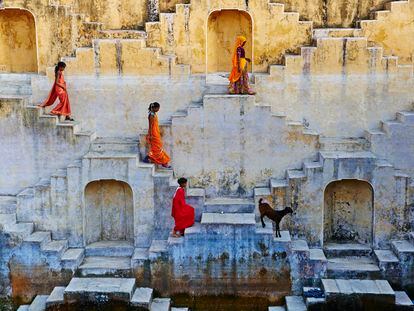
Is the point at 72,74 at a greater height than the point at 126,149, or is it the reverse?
the point at 72,74

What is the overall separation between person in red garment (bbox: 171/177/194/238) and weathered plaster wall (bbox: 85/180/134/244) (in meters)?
1.60

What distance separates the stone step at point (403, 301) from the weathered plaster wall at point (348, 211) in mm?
1934

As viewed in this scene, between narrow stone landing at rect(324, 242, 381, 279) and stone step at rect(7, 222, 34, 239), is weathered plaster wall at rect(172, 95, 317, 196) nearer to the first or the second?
narrow stone landing at rect(324, 242, 381, 279)

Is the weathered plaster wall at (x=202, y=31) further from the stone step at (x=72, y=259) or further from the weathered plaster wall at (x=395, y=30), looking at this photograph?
the stone step at (x=72, y=259)

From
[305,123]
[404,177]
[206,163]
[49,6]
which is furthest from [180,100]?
[404,177]

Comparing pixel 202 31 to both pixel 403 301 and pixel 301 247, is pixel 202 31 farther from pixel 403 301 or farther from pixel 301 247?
pixel 403 301

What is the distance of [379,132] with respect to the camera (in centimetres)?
1672

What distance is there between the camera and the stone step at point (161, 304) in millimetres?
14759

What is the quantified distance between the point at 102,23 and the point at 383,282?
10150 millimetres

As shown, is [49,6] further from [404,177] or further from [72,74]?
[404,177]

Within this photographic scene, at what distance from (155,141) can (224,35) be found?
14.7ft

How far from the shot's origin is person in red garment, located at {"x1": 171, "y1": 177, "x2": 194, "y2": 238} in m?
15.4

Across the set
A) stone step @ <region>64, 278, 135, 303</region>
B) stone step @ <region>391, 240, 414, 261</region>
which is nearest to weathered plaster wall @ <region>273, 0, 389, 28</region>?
stone step @ <region>391, 240, 414, 261</region>

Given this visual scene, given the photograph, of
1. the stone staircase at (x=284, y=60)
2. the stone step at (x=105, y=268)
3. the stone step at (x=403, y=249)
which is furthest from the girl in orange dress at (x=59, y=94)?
the stone step at (x=403, y=249)
